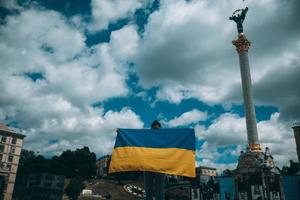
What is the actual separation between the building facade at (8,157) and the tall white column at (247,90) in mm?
56485

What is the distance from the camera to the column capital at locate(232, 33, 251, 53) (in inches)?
2293

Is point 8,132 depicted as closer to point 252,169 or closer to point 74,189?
point 74,189

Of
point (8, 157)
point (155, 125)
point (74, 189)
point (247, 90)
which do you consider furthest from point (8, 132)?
point (155, 125)

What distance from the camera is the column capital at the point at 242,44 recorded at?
5825cm

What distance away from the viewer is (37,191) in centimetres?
8062

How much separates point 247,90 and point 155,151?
48.5 metres

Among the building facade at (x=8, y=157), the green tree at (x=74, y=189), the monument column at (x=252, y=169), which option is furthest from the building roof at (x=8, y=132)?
the monument column at (x=252, y=169)

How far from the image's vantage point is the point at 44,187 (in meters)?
81.2

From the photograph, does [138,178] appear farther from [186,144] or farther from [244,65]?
[186,144]

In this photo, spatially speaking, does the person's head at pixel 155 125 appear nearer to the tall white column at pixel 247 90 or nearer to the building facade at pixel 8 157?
the tall white column at pixel 247 90

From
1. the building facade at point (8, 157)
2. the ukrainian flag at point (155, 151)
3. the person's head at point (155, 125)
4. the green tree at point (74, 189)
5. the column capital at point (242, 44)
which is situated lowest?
the ukrainian flag at point (155, 151)

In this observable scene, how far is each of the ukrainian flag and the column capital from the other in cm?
5083

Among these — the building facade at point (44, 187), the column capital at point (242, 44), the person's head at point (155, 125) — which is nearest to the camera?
the person's head at point (155, 125)

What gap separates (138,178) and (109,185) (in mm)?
11922
